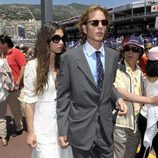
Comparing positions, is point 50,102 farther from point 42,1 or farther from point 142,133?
point 42,1

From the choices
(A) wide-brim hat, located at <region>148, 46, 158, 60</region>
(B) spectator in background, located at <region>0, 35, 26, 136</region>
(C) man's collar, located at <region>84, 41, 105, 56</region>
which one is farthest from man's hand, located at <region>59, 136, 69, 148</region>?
(B) spectator in background, located at <region>0, 35, 26, 136</region>

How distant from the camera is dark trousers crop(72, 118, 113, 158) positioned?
2.51 m

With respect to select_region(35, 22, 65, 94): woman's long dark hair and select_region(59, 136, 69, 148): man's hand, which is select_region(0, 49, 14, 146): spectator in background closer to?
select_region(35, 22, 65, 94): woman's long dark hair

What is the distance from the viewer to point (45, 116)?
269 cm

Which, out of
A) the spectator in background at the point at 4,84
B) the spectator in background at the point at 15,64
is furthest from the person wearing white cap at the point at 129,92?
the spectator in background at the point at 15,64

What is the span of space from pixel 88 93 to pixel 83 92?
0.04 metres

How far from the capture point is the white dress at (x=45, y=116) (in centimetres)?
267

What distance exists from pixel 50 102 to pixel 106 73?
1.79 feet

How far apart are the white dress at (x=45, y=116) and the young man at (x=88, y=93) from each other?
0.18 meters

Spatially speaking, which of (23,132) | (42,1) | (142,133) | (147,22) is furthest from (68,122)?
(147,22)

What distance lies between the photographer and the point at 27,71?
2695mm

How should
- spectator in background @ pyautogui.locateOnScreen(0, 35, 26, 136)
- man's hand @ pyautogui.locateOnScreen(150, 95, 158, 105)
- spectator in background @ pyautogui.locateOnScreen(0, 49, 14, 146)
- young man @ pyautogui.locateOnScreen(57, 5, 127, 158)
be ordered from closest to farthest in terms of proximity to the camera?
young man @ pyautogui.locateOnScreen(57, 5, 127, 158) < man's hand @ pyautogui.locateOnScreen(150, 95, 158, 105) < spectator in background @ pyautogui.locateOnScreen(0, 49, 14, 146) < spectator in background @ pyautogui.locateOnScreen(0, 35, 26, 136)

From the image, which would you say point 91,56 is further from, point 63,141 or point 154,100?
point 154,100

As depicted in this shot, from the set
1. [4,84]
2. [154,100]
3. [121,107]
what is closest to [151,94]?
[154,100]
